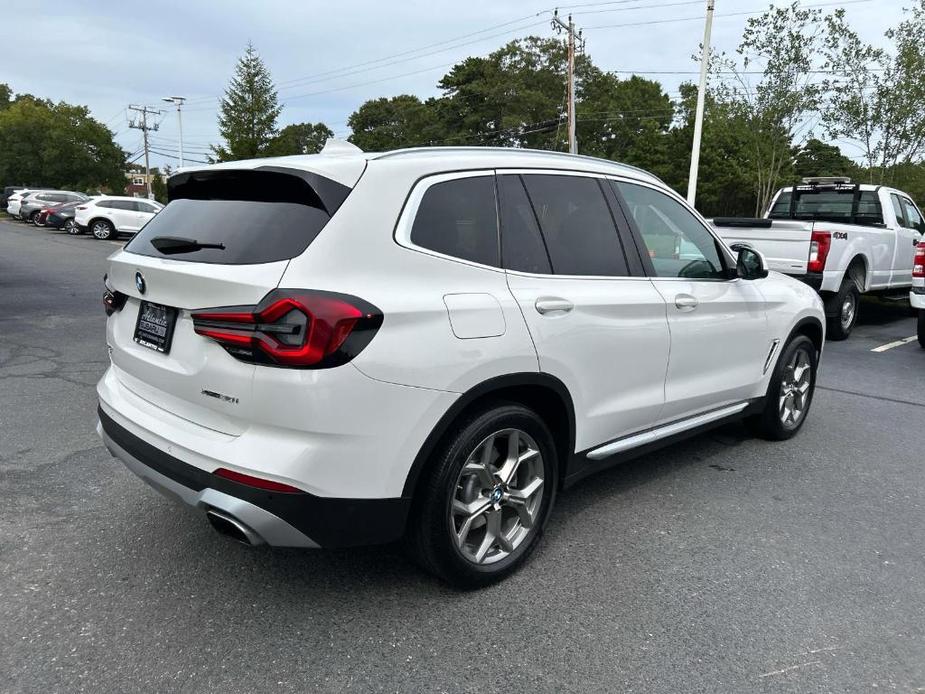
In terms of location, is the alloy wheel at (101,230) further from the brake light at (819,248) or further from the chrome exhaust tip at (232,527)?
the chrome exhaust tip at (232,527)

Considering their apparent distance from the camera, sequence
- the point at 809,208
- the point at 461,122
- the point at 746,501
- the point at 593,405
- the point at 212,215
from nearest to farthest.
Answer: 1. the point at 212,215
2. the point at 593,405
3. the point at 746,501
4. the point at 809,208
5. the point at 461,122

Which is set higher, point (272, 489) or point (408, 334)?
point (408, 334)

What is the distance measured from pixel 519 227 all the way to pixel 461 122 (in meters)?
58.5

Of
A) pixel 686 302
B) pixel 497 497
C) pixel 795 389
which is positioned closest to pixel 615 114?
pixel 795 389

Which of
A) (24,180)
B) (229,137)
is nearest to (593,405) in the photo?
(229,137)

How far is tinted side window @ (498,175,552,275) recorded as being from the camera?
288 cm

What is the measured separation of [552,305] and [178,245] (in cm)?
153

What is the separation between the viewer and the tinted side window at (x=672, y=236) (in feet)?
11.9

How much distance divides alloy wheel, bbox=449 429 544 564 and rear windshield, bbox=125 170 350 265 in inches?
41.7

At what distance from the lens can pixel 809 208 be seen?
10.6 m

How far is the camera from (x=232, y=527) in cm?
237

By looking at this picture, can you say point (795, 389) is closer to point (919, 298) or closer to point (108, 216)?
point (919, 298)

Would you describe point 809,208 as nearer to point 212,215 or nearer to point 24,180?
point 212,215

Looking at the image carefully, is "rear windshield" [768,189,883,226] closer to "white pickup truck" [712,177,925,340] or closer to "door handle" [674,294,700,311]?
"white pickup truck" [712,177,925,340]
